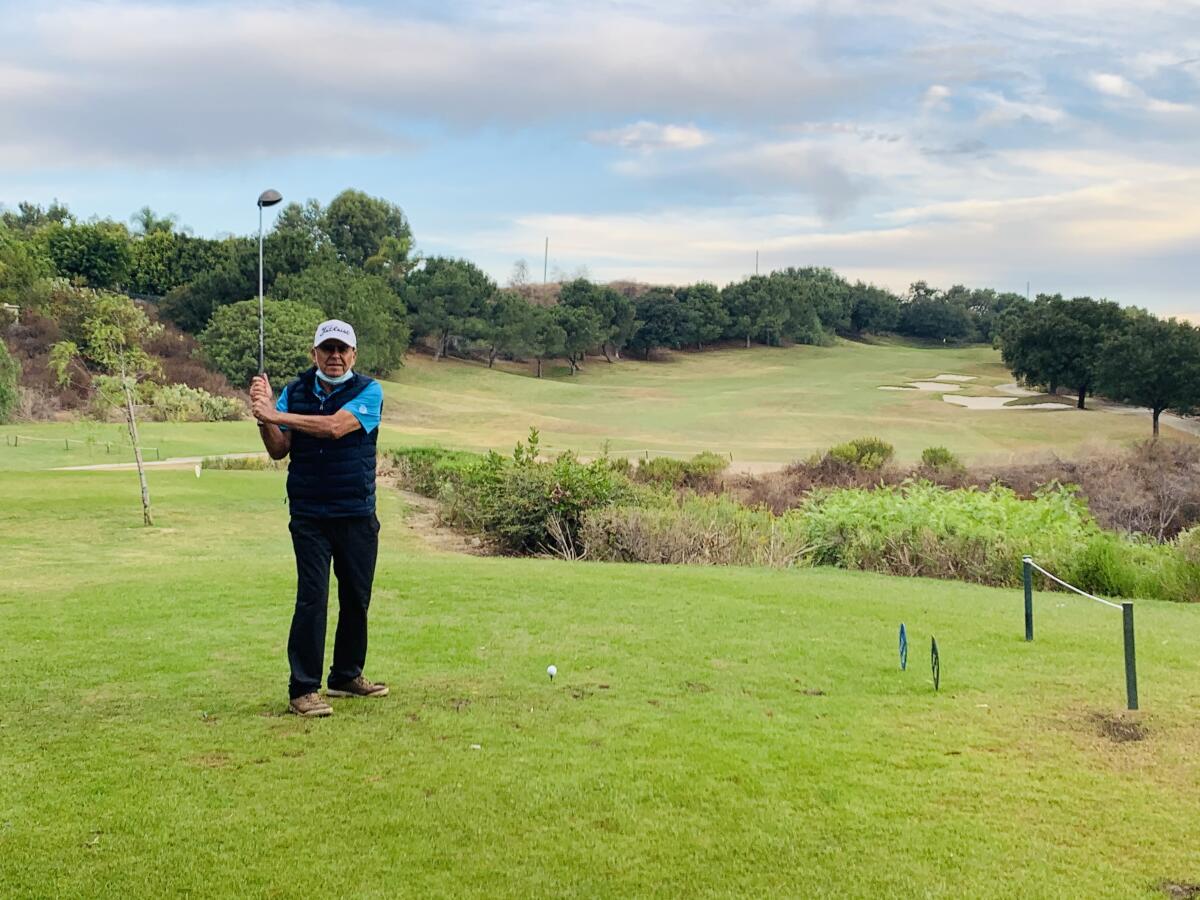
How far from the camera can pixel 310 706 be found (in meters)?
6.10

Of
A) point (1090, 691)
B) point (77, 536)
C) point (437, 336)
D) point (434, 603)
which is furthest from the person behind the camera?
point (437, 336)

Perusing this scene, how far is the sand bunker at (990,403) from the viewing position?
64625 millimetres

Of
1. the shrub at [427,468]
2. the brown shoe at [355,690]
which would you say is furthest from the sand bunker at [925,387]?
the brown shoe at [355,690]

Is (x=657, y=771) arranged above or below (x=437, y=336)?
below

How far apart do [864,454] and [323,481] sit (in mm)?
29512

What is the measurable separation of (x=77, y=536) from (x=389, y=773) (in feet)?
44.7

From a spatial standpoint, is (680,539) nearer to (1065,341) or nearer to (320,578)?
(320,578)

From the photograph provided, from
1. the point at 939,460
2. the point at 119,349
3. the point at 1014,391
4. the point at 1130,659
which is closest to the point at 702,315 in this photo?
the point at 1014,391

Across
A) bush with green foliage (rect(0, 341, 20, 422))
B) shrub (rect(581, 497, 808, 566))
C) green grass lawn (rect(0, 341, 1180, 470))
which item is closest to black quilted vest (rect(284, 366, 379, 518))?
shrub (rect(581, 497, 808, 566))

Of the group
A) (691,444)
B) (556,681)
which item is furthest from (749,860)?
(691,444)

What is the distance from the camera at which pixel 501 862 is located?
421 cm

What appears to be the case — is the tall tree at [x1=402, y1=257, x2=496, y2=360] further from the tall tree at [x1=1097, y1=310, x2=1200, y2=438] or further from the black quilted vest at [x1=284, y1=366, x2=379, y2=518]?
the black quilted vest at [x1=284, y1=366, x2=379, y2=518]

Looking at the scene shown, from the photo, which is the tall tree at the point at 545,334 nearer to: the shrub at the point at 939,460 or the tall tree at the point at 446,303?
the tall tree at the point at 446,303

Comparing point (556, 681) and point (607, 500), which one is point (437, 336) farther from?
point (556, 681)
